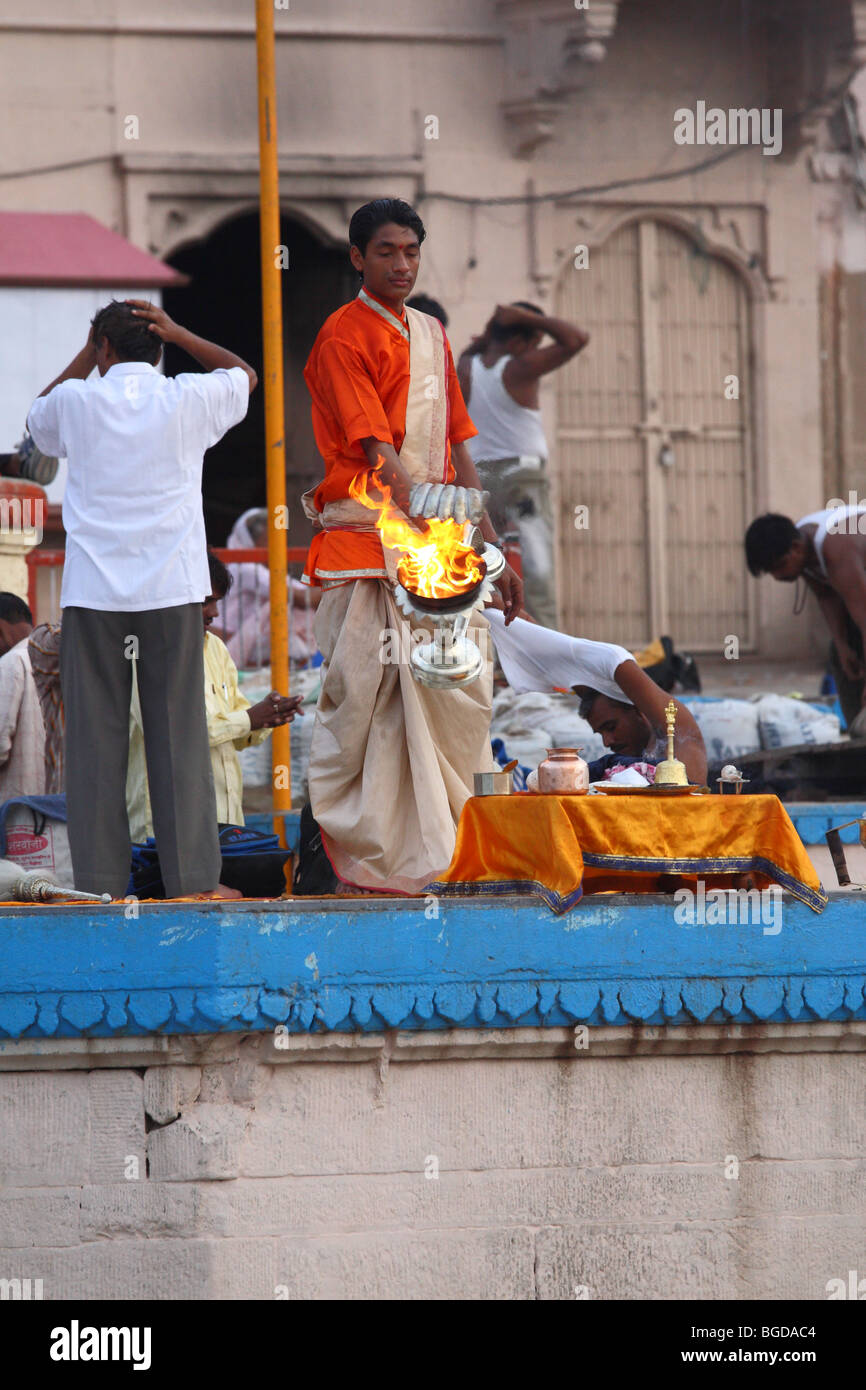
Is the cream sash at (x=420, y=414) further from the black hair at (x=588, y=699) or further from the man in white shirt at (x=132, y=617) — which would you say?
the black hair at (x=588, y=699)

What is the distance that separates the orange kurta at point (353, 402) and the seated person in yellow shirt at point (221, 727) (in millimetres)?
771

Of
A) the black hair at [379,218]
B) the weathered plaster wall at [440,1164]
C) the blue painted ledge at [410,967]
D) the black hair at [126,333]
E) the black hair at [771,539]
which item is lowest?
the weathered plaster wall at [440,1164]

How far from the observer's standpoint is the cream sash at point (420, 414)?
227 inches

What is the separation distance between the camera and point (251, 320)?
49.4ft

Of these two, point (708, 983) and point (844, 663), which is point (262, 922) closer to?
point (708, 983)

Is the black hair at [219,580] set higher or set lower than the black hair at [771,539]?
lower

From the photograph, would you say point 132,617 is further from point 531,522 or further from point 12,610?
point 531,522

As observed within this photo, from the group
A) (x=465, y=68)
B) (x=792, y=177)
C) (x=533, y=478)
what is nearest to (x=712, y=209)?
(x=792, y=177)

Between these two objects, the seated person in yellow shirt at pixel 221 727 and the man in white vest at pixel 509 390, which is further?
the man in white vest at pixel 509 390

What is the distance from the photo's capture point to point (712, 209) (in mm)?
12430

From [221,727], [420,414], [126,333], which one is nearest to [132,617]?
[126,333]

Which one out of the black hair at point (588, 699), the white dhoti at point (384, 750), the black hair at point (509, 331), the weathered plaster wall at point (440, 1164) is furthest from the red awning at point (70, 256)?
the weathered plaster wall at point (440, 1164)

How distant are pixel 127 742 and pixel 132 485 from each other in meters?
0.69

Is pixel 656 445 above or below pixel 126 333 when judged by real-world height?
above
